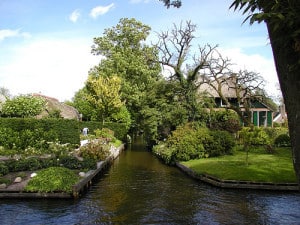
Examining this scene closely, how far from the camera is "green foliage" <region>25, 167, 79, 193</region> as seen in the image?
12.3 m

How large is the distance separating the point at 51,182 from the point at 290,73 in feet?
→ 36.3

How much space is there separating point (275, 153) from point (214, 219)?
45.9ft

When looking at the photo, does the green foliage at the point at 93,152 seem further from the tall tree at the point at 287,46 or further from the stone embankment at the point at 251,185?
the tall tree at the point at 287,46

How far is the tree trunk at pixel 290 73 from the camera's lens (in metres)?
3.09

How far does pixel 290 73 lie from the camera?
3100 mm

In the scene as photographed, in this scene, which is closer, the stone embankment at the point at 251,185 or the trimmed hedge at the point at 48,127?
the stone embankment at the point at 251,185

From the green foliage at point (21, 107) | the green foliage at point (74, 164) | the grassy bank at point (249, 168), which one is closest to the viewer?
the grassy bank at point (249, 168)

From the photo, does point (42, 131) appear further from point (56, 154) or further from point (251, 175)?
point (251, 175)

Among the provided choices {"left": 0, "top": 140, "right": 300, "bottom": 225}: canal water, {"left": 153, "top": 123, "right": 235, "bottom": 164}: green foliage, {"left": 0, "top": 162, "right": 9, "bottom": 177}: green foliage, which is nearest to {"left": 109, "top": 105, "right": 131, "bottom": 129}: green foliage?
{"left": 153, "top": 123, "right": 235, "bottom": 164}: green foliage

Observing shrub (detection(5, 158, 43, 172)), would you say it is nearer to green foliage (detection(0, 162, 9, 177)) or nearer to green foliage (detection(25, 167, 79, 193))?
green foliage (detection(0, 162, 9, 177))

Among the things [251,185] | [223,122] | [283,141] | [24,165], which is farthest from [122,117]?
[251,185]

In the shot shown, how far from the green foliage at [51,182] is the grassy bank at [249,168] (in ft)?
22.2

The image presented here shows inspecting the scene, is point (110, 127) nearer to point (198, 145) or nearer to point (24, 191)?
point (198, 145)

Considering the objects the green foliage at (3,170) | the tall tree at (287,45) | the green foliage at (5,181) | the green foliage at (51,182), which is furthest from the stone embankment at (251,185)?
the tall tree at (287,45)
